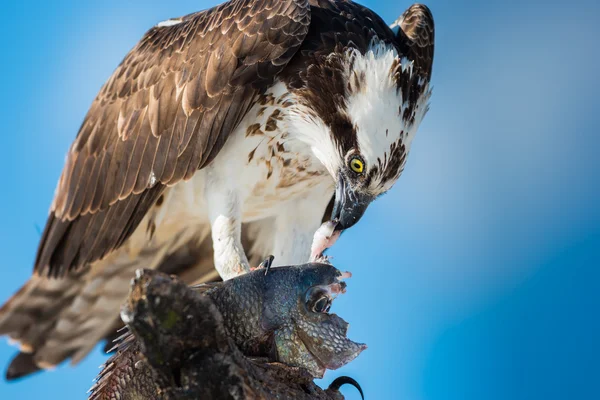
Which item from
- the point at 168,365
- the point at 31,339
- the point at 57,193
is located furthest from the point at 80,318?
the point at 168,365

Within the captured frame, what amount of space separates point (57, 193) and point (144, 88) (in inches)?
37.7

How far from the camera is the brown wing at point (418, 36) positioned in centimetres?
474

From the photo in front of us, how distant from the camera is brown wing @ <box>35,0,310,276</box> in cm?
423

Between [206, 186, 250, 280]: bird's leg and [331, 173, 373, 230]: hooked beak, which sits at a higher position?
[206, 186, 250, 280]: bird's leg

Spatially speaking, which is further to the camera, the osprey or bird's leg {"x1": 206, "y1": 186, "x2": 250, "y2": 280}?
→ bird's leg {"x1": 206, "y1": 186, "x2": 250, "y2": 280}

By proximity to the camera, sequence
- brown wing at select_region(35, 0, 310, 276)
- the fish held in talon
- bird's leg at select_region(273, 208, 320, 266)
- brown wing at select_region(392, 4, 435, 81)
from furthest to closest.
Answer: bird's leg at select_region(273, 208, 320, 266) → brown wing at select_region(392, 4, 435, 81) → brown wing at select_region(35, 0, 310, 276) → the fish held in talon

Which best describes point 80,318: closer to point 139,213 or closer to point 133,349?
point 139,213

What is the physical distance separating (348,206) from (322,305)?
168 cm

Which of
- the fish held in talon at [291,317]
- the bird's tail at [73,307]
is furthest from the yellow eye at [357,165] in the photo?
the fish held in talon at [291,317]

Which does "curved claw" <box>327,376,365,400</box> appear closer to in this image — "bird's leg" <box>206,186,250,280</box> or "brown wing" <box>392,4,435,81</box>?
"bird's leg" <box>206,186,250,280</box>

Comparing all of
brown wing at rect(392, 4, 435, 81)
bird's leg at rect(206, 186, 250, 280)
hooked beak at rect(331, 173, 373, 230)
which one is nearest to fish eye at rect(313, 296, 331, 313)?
hooked beak at rect(331, 173, 373, 230)

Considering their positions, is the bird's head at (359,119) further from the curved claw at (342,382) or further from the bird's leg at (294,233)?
the curved claw at (342,382)

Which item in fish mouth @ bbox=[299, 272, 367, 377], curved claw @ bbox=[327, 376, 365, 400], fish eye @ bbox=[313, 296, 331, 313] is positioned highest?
fish eye @ bbox=[313, 296, 331, 313]

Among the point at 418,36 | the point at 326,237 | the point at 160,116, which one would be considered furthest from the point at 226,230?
the point at 418,36
